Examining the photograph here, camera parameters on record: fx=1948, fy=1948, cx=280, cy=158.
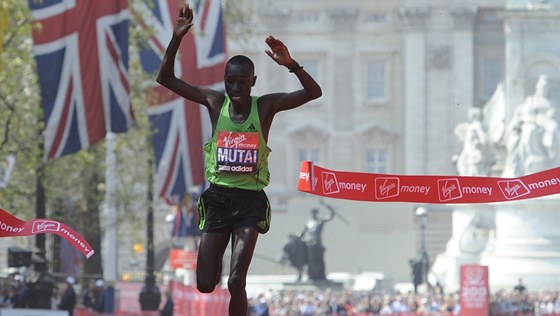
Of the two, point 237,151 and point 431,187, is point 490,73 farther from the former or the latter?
point 237,151

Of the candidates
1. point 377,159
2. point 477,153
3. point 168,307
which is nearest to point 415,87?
point 377,159

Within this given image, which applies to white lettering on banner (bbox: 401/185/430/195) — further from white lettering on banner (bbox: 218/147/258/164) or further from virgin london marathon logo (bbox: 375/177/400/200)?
white lettering on banner (bbox: 218/147/258/164)

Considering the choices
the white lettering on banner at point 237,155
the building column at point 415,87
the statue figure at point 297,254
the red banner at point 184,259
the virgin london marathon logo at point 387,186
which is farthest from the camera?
the building column at point 415,87

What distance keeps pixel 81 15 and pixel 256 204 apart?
17091 millimetres

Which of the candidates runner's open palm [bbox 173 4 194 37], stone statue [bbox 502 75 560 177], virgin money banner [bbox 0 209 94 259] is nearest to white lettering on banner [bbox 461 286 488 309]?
stone statue [bbox 502 75 560 177]

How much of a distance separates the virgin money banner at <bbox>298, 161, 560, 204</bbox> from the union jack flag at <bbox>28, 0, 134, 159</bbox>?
15523 mm

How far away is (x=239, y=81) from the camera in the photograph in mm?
11547

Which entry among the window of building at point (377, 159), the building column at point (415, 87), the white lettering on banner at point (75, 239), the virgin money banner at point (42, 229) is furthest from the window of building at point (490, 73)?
the white lettering on banner at point (75, 239)

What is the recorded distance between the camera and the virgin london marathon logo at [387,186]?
13.0 meters

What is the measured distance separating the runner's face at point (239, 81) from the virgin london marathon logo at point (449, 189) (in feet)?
6.46

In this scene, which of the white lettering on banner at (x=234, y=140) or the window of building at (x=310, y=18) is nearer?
the white lettering on banner at (x=234, y=140)

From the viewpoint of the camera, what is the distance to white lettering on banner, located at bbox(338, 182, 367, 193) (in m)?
12.9

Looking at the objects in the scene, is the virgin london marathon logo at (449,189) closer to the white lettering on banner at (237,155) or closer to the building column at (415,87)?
the white lettering on banner at (237,155)

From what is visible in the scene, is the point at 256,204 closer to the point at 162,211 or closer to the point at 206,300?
the point at 206,300
